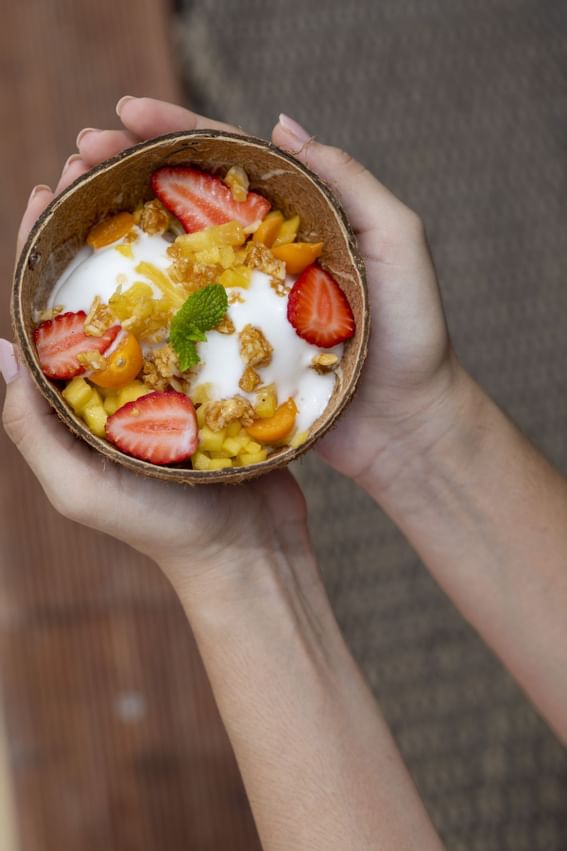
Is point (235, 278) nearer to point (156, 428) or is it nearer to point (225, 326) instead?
point (225, 326)

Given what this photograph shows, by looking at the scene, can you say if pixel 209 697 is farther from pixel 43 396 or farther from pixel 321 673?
pixel 43 396

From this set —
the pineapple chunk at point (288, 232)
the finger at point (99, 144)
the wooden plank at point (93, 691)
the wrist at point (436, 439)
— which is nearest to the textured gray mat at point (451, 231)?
the wooden plank at point (93, 691)

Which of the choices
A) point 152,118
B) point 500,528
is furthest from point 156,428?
point 500,528

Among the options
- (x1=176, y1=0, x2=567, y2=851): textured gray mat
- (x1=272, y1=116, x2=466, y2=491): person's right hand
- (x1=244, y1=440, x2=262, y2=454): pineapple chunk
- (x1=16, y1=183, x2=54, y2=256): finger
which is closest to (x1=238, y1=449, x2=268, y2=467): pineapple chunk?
(x1=244, y1=440, x2=262, y2=454): pineapple chunk

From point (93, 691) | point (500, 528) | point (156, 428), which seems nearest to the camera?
point (156, 428)

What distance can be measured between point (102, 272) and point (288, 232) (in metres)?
0.23

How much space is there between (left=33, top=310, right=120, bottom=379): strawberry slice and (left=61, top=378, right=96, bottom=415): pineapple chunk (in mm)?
11

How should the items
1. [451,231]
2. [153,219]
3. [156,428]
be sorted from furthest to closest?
[451,231] < [153,219] < [156,428]

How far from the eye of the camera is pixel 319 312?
1004 millimetres

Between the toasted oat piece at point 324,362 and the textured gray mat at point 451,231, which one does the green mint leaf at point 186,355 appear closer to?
the toasted oat piece at point 324,362

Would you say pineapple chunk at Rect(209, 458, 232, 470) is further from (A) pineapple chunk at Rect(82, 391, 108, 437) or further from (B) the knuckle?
(B) the knuckle

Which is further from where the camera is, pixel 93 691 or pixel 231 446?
pixel 93 691

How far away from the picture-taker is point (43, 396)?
0.93 meters

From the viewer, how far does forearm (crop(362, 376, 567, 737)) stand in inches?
45.7
